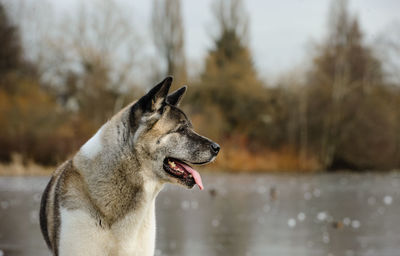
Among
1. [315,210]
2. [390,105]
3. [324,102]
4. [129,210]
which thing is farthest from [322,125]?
[129,210]

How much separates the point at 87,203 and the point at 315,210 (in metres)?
11.4

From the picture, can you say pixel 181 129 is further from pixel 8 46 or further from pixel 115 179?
pixel 8 46

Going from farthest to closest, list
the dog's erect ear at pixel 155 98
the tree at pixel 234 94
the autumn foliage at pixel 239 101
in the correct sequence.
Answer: the tree at pixel 234 94 < the autumn foliage at pixel 239 101 < the dog's erect ear at pixel 155 98

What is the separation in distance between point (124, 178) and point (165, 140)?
16.9 inches

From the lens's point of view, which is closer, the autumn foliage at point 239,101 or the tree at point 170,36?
the autumn foliage at point 239,101

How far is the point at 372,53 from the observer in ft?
145

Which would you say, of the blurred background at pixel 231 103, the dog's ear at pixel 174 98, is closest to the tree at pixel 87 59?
the blurred background at pixel 231 103

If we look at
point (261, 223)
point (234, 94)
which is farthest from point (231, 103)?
point (261, 223)

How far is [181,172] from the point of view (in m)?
4.93

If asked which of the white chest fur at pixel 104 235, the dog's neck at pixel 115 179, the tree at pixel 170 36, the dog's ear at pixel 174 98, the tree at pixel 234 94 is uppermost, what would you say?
the dog's ear at pixel 174 98

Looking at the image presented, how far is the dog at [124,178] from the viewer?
4629 millimetres

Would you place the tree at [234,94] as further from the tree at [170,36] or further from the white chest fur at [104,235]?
the white chest fur at [104,235]

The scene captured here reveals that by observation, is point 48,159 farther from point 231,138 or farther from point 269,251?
point 269,251

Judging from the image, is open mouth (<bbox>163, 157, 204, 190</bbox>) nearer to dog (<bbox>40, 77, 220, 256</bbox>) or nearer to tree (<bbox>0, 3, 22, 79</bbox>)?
dog (<bbox>40, 77, 220, 256</bbox>)
